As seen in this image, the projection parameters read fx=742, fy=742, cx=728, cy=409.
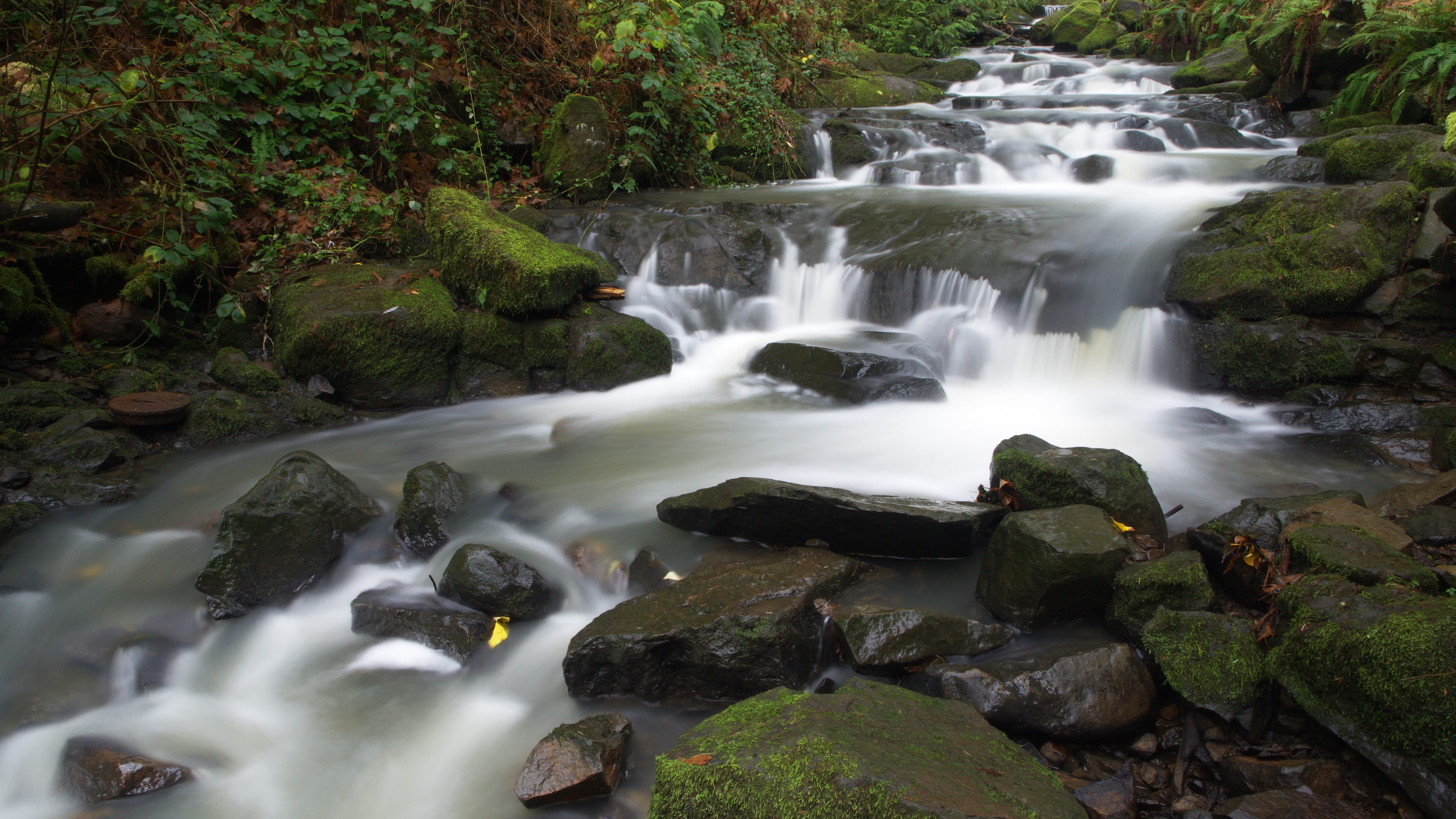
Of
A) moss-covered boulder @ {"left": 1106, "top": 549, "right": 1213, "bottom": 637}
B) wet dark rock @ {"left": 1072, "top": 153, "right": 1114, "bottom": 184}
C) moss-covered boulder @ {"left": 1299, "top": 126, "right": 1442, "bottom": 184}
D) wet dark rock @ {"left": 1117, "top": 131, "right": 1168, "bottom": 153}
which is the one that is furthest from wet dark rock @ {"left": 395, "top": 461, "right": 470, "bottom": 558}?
wet dark rock @ {"left": 1117, "top": 131, "right": 1168, "bottom": 153}

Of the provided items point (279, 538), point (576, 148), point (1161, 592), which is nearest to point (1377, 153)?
point (1161, 592)

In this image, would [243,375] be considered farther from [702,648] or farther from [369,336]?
[702,648]

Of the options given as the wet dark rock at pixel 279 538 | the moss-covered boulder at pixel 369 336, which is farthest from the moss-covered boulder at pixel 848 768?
the moss-covered boulder at pixel 369 336

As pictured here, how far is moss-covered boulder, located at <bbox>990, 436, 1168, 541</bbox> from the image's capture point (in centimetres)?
370

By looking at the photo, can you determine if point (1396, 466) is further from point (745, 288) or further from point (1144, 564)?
point (745, 288)

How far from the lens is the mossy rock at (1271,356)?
5.30 metres

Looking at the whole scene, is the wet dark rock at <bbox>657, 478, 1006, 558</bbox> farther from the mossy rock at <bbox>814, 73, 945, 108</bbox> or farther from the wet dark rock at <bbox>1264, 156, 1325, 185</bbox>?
the mossy rock at <bbox>814, 73, 945, 108</bbox>

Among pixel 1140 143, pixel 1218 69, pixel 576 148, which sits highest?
pixel 1218 69

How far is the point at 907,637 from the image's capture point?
3012 millimetres

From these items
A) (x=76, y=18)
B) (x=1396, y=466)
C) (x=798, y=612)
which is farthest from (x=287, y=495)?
(x=1396, y=466)

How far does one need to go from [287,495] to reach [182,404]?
2.17 m

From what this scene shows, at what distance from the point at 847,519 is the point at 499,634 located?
1.76 metres

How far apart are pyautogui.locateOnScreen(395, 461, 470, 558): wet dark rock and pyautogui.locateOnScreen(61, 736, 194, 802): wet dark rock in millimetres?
1417

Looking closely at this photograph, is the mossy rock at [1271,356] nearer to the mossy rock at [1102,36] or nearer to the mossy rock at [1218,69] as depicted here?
the mossy rock at [1218,69]
